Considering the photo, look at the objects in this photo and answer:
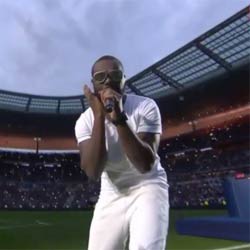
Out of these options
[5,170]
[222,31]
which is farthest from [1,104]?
[222,31]

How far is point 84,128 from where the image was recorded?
254cm

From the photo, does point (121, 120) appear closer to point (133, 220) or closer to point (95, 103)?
point (95, 103)

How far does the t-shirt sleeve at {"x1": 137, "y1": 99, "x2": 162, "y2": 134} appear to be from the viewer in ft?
7.99

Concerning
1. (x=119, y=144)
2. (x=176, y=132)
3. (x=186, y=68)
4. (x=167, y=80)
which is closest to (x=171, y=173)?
(x=176, y=132)

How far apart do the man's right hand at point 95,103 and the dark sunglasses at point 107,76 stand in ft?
0.28

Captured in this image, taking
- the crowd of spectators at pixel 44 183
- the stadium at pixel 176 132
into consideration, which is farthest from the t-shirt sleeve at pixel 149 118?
the crowd of spectators at pixel 44 183

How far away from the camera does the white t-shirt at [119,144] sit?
2406mm

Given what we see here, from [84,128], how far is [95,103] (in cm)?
37

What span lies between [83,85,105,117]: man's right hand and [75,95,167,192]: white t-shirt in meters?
0.20

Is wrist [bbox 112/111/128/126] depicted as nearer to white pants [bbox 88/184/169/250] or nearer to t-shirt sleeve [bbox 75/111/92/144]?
t-shirt sleeve [bbox 75/111/92/144]

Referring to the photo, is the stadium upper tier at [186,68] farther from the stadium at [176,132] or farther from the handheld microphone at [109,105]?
the handheld microphone at [109,105]

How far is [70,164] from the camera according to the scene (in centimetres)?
5006

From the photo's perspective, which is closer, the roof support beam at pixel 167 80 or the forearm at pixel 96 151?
the forearm at pixel 96 151

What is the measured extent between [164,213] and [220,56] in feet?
110
